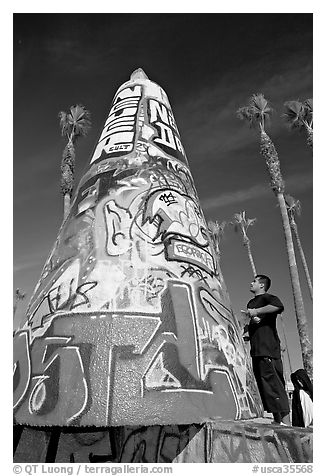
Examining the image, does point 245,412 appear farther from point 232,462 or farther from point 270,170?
point 270,170

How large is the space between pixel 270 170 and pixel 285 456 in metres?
16.4

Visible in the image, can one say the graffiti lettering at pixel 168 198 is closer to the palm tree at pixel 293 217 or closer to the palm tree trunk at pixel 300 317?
the palm tree trunk at pixel 300 317

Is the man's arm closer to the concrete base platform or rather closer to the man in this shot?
the man

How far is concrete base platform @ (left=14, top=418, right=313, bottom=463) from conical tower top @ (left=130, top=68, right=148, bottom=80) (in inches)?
293

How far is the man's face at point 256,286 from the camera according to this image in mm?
5270

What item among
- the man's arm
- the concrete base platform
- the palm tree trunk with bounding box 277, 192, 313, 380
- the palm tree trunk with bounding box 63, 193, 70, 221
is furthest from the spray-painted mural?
the palm tree trunk with bounding box 63, 193, 70, 221

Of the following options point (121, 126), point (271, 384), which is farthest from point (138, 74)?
point (271, 384)

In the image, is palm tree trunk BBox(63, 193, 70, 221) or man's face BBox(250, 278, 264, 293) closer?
man's face BBox(250, 278, 264, 293)

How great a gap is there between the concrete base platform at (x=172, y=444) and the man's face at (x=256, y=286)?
5.82 feet

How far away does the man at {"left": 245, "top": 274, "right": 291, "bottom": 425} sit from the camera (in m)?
4.51

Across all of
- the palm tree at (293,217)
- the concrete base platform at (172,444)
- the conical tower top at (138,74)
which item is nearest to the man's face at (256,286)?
the concrete base platform at (172,444)

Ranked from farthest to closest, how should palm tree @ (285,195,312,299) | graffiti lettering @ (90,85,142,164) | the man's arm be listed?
palm tree @ (285,195,312,299), graffiti lettering @ (90,85,142,164), the man's arm

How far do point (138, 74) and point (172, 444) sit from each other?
25.6ft

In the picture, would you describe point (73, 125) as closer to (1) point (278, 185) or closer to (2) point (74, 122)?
(2) point (74, 122)
